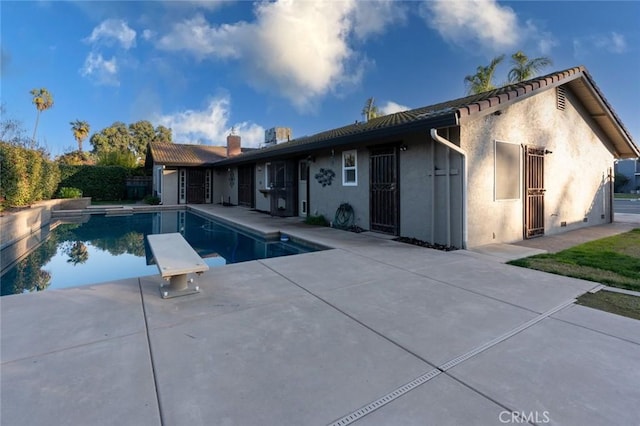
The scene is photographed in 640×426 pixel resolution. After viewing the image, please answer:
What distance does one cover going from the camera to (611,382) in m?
2.30

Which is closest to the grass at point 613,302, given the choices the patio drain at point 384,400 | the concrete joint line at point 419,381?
the concrete joint line at point 419,381

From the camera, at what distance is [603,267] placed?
18.0 ft

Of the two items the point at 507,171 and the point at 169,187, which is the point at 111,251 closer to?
the point at 507,171

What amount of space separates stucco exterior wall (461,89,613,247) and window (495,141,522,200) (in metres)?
0.15

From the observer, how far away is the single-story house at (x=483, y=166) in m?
6.97

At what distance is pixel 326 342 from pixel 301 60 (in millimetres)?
13924

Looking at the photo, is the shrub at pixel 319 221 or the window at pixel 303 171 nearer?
the shrub at pixel 319 221

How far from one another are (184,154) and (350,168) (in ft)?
52.3

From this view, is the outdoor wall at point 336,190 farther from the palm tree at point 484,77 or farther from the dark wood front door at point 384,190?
the palm tree at point 484,77

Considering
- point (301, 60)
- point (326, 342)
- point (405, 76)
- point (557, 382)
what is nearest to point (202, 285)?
point (326, 342)

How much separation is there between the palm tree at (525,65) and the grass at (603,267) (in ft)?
43.0

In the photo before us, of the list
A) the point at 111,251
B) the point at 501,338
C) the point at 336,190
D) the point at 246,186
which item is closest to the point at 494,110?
the point at 336,190

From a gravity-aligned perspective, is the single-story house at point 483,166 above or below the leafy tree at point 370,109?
below

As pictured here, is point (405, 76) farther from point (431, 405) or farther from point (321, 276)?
point (431, 405)
